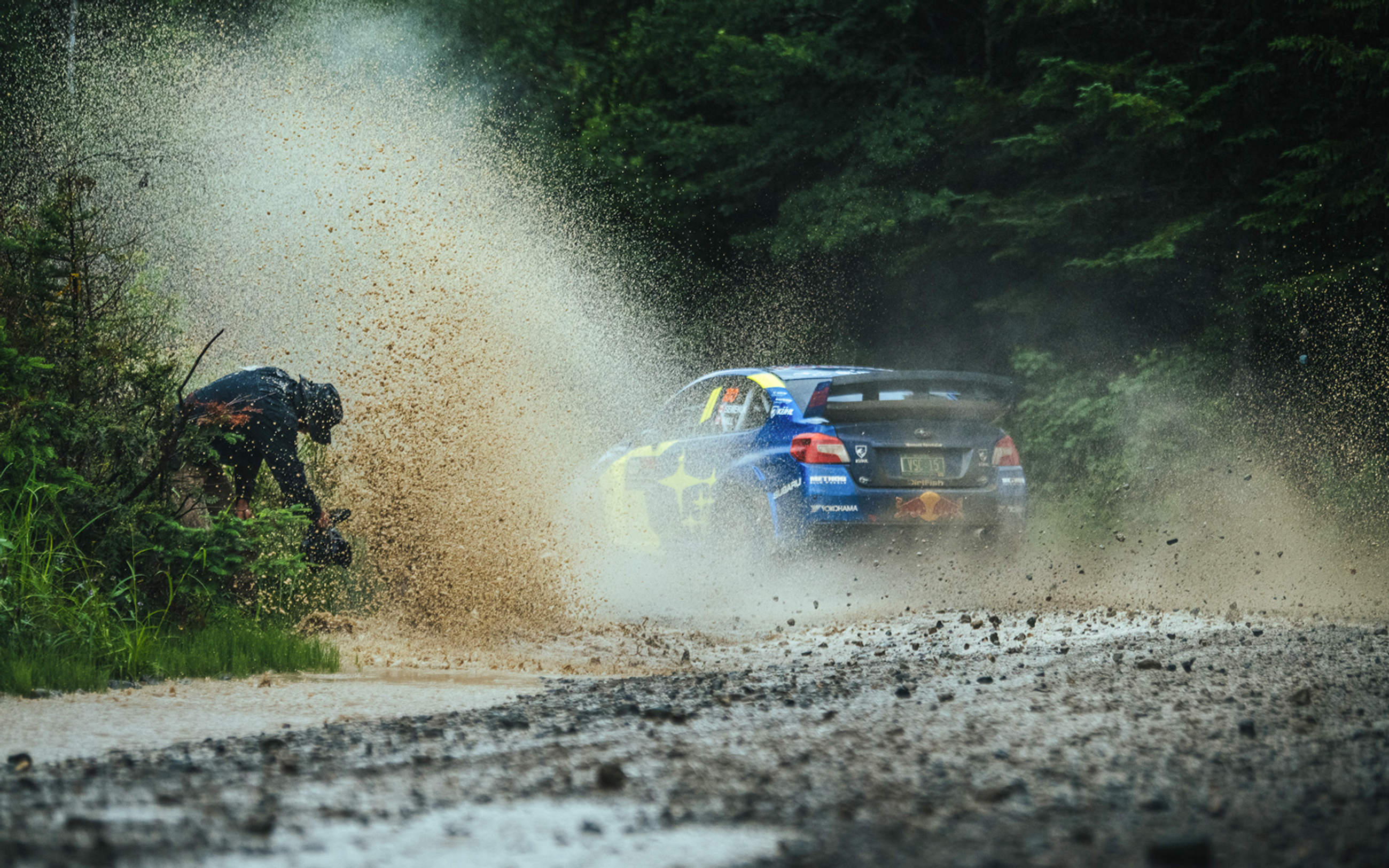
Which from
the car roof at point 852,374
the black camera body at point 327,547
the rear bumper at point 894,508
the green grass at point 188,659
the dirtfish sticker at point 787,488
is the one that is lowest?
the green grass at point 188,659

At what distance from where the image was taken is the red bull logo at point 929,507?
8.58 meters

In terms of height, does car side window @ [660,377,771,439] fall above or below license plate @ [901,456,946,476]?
above

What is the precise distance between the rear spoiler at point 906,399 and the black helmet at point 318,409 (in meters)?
3.11

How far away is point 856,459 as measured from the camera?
8.53 m

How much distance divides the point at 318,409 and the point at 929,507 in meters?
4.06

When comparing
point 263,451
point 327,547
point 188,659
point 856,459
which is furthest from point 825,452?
point 188,659

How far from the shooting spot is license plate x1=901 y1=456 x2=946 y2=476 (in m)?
8.62

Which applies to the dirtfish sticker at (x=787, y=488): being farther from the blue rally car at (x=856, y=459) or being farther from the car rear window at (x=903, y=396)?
the car rear window at (x=903, y=396)

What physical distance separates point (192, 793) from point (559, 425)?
14.0 metres

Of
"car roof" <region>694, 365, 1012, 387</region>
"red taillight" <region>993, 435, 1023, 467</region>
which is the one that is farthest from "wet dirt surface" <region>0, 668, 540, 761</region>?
"red taillight" <region>993, 435, 1023, 467</region>

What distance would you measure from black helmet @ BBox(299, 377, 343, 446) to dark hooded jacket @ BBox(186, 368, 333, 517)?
8 cm

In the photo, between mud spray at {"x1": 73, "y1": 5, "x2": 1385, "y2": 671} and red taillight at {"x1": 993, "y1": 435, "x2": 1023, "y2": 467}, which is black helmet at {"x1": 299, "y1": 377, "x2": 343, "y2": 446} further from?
red taillight at {"x1": 993, "y1": 435, "x2": 1023, "y2": 467}

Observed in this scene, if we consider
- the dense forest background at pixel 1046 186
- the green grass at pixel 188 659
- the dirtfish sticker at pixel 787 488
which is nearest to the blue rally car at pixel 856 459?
the dirtfish sticker at pixel 787 488

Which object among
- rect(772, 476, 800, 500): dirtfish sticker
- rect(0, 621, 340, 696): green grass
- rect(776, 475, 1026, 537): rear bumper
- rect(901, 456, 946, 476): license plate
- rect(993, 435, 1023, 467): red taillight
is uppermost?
rect(993, 435, 1023, 467): red taillight
